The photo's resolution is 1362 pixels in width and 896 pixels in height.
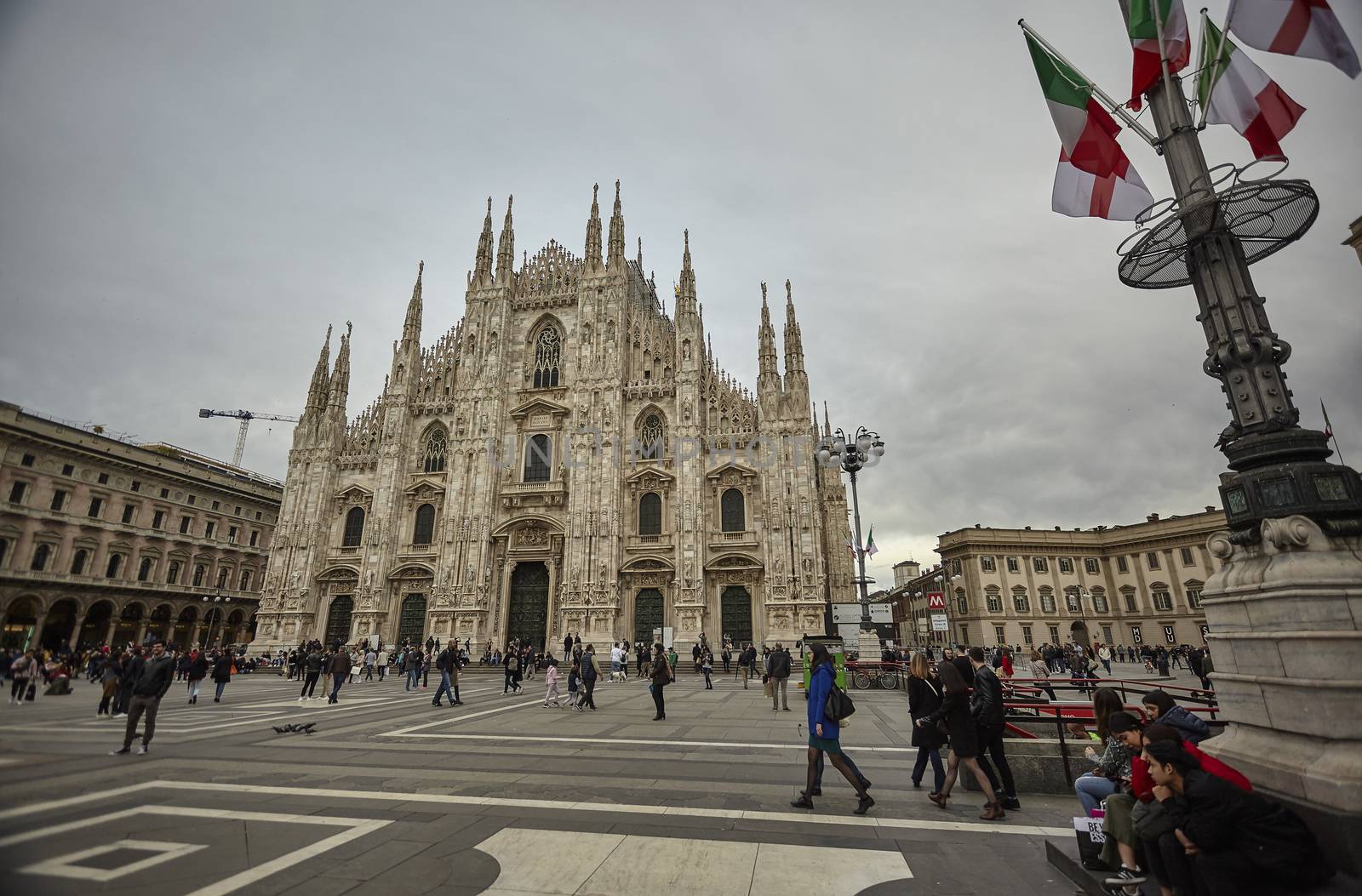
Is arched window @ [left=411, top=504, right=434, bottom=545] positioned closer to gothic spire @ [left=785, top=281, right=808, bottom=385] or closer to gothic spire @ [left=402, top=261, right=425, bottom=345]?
gothic spire @ [left=402, top=261, right=425, bottom=345]

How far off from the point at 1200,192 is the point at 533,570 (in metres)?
31.9

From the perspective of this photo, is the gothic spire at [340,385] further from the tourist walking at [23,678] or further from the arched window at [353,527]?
the tourist walking at [23,678]

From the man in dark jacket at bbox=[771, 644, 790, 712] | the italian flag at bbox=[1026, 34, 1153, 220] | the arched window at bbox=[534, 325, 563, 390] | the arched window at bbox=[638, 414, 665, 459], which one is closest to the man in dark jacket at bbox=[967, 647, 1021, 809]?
the italian flag at bbox=[1026, 34, 1153, 220]

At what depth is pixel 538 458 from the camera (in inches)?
1352

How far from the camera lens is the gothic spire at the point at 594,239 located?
120 feet

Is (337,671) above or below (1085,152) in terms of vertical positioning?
below

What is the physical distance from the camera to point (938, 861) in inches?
172

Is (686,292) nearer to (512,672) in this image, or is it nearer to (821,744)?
(512,672)

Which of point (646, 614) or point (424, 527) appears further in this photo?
point (424, 527)

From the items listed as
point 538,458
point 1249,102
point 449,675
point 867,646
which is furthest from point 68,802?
point 538,458

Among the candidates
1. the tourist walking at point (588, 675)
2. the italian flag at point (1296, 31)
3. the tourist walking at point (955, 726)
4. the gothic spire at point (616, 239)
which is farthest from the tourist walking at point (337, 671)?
the gothic spire at point (616, 239)

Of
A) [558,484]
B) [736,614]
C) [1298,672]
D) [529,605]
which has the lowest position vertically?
[1298,672]

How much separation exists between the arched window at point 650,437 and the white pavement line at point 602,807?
87.8 feet

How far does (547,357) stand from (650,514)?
12.3 meters
